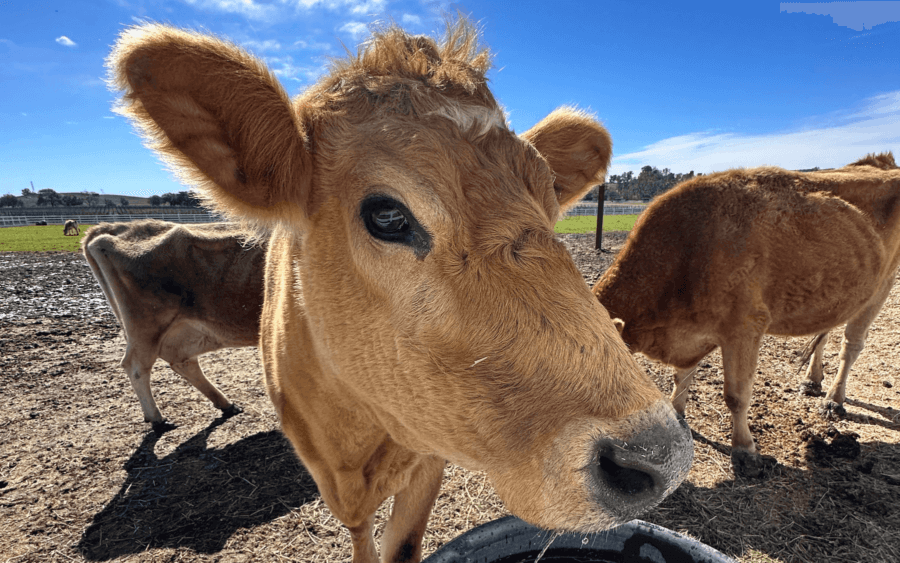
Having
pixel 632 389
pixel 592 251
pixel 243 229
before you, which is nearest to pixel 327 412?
pixel 243 229

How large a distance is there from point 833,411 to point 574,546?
4.45 meters

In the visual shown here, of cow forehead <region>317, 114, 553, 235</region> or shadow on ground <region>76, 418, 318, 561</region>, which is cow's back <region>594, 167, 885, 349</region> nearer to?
cow forehead <region>317, 114, 553, 235</region>

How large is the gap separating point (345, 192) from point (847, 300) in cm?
547

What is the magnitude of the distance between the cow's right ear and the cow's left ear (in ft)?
4.24

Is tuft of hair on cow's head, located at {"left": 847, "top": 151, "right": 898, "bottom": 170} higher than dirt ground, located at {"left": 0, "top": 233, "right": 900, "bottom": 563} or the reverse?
higher

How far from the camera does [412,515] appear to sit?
2402 millimetres

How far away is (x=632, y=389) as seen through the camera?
1058mm

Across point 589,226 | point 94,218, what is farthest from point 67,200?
point 589,226

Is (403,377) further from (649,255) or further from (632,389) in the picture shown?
(649,255)

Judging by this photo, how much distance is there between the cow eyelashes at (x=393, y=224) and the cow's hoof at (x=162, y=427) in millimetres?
4720

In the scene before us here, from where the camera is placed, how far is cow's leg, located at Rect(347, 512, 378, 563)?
2391 millimetres

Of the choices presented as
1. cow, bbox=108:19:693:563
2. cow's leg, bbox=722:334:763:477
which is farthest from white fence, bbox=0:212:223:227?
cow, bbox=108:19:693:563

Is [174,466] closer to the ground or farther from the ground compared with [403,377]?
closer to the ground

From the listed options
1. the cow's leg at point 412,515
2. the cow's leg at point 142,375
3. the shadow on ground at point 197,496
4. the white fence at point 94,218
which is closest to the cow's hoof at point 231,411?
the shadow on ground at point 197,496
